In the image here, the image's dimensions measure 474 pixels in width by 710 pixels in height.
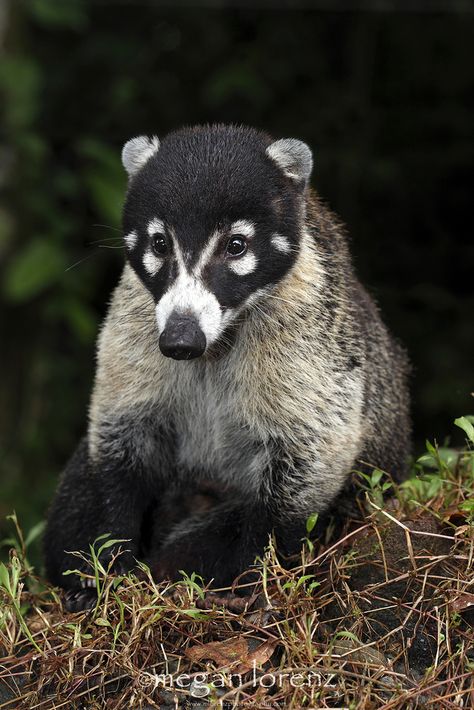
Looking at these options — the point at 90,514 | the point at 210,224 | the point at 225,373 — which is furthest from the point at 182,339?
the point at 90,514

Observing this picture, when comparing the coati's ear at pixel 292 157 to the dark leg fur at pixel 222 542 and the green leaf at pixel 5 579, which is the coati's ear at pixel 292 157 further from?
the green leaf at pixel 5 579

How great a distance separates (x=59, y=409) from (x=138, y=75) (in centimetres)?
312

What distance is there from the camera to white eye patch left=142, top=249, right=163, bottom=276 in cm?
450

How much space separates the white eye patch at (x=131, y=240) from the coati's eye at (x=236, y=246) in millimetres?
475

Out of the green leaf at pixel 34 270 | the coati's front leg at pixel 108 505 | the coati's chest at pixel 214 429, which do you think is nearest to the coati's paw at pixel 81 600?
the coati's front leg at pixel 108 505

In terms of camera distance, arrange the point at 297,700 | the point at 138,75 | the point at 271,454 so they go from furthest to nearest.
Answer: the point at 138,75
the point at 271,454
the point at 297,700

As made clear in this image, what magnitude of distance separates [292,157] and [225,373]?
1.06 meters

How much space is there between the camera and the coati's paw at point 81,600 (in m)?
4.78

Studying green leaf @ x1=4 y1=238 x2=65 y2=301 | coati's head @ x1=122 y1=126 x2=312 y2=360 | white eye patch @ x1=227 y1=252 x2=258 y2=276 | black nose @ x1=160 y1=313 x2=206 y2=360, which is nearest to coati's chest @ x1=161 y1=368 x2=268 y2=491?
coati's head @ x1=122 y1=126 x2=312 y2=360

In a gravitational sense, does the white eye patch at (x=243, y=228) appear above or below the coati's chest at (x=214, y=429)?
above

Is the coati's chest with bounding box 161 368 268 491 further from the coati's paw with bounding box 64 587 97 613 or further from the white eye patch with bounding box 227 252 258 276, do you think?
the coati's paw with bounding box 64 587 97 613

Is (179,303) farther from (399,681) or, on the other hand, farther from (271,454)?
(399,681)

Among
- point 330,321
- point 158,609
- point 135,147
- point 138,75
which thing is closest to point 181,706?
point 158,609

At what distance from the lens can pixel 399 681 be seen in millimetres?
3947
